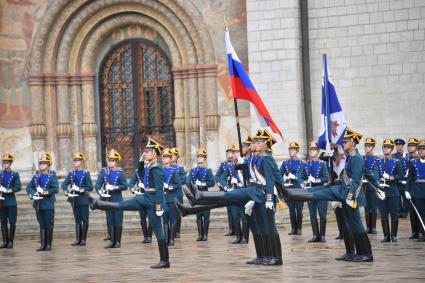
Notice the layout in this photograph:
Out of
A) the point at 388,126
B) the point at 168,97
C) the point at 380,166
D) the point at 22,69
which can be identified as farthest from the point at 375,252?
the point at 22,69

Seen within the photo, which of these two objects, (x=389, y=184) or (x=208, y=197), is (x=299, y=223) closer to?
(x=389, y=184)

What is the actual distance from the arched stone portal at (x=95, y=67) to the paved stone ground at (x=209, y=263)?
5361 mm

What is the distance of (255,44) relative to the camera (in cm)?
2384

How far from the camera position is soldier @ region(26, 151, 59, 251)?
19.0 m

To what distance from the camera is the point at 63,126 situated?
25.6m

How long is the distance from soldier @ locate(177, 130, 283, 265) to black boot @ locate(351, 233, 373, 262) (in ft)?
3.44

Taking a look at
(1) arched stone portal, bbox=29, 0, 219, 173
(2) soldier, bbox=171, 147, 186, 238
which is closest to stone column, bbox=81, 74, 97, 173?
(1) arched stone portal, bbox=29, 0, 219, 173

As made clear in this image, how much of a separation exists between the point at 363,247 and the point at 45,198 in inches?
275

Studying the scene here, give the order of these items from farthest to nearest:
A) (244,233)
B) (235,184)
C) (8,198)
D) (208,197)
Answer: (8,198) < (235,184) < (244,233) < (208,197)

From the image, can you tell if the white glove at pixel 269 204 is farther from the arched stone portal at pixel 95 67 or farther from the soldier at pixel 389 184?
the arched stone portal at pixel 95 67

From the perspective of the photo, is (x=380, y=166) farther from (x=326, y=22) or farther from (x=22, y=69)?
(x=22, y=69)

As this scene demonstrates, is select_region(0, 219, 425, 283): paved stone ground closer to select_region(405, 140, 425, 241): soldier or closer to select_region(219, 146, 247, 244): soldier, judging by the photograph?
select_region(219, 146, 247, 244): soldier

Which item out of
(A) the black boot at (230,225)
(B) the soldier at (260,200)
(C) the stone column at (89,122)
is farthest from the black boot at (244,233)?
(C) the stone column at (89,122)

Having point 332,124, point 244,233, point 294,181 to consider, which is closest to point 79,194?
point 244,233
